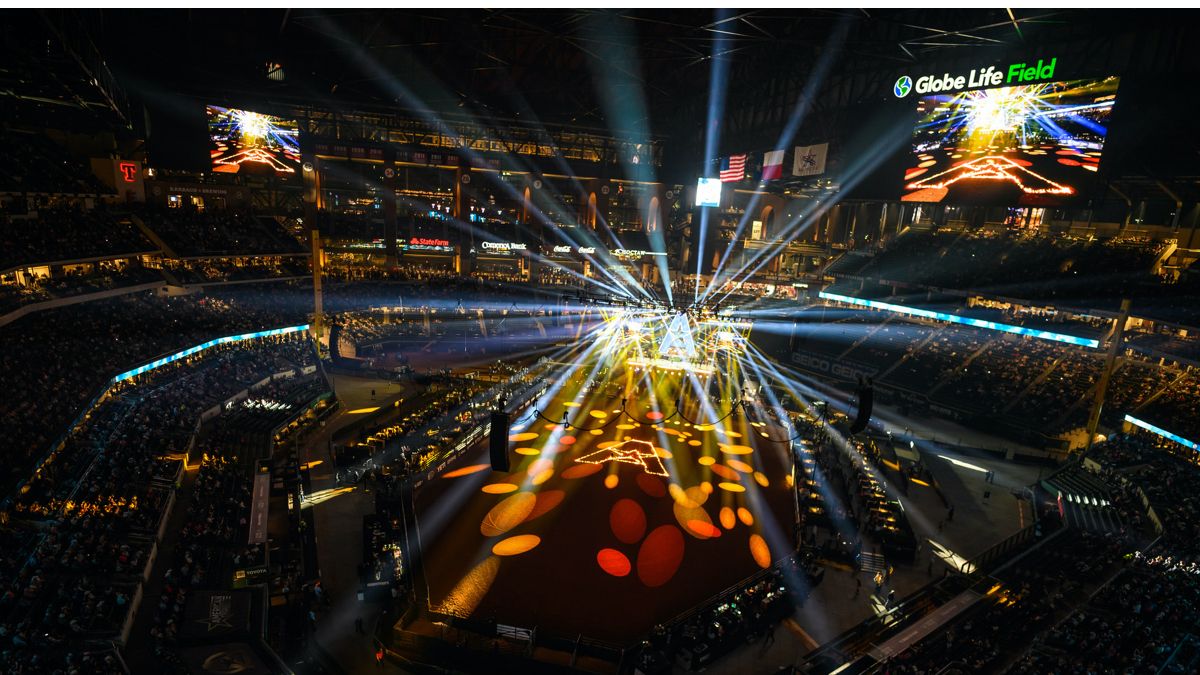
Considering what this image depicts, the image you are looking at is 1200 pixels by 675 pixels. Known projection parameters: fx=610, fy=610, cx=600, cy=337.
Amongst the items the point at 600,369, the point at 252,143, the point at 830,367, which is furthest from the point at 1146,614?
the point at 252,143

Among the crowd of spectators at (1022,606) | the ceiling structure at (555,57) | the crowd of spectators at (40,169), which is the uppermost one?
the ceiling structure at (555,57)

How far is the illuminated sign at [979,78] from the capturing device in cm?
1936

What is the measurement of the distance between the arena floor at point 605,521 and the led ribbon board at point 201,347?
1334 cm

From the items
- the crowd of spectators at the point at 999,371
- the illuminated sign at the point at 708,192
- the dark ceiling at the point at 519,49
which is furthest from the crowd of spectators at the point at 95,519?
the crowd of spectators at the point at 999,371

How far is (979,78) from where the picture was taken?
820 inches

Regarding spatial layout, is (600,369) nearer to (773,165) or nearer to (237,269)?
(773,165)

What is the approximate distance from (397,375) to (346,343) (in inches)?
202

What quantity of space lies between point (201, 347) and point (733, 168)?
28474 mm

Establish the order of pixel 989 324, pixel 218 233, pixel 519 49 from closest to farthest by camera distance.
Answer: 1. pixel 989 324
2. pixel 519 49
3. pixel 218 233

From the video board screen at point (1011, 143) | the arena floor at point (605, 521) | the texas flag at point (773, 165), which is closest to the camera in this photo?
the arena floor at point (605, 521)

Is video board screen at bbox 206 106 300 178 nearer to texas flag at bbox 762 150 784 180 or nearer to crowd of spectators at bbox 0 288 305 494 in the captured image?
crowd of spectators at bbox 0 288 305 494

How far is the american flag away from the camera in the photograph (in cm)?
3300

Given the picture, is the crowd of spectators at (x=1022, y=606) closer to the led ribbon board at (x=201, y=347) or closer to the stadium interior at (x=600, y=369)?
the stadium interior at (x=600, y=369)

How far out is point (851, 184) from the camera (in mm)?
25359
